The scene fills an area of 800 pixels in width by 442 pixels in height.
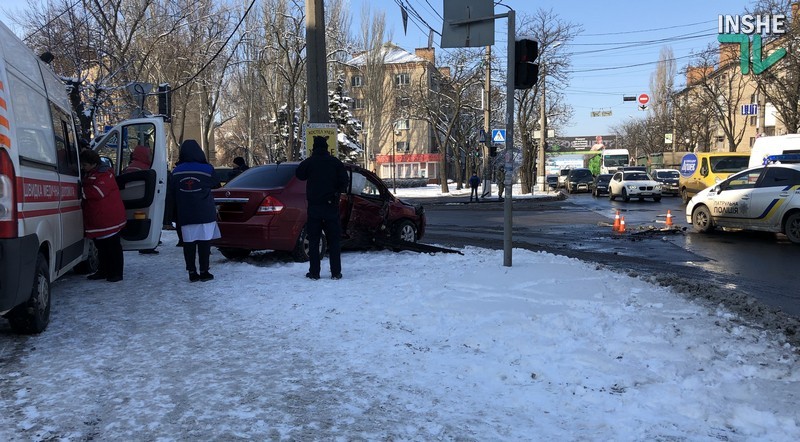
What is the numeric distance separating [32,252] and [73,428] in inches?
72.0

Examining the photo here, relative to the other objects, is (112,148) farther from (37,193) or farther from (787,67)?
(787,67)

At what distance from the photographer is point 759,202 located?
12008mm

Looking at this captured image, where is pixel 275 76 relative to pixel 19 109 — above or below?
above

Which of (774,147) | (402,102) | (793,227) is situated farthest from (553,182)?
(793,227)

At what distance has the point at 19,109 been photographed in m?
4.31

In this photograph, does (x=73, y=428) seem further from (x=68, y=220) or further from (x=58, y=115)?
(x=58, y=115)

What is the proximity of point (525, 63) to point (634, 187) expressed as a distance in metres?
21.9

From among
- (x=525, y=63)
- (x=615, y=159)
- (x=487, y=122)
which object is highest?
(x=487, y=122)

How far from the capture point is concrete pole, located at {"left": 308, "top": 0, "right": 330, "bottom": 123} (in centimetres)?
984

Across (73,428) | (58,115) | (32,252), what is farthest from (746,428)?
(58,115)

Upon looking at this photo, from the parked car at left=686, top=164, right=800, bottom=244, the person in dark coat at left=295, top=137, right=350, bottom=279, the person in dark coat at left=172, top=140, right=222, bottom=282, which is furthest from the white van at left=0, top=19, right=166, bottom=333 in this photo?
the parked car at left=686, top=164, right=800, bottom=244

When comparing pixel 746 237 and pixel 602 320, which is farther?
pixel 746 237

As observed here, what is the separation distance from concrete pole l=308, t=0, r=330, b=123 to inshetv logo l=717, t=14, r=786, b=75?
26.8 metres

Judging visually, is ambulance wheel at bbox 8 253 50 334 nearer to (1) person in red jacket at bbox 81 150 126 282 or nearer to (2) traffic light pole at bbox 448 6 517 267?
(1) person in red jacket at bbox 81 150 126 282
